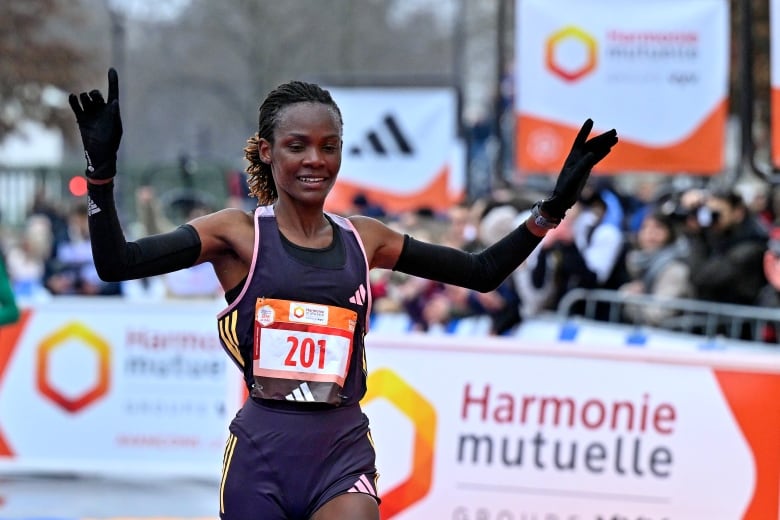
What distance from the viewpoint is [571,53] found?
35.2 ft

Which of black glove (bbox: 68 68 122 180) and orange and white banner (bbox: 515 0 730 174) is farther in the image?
orange and white banner (bbox: 515 0 730 174)

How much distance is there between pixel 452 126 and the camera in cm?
1462

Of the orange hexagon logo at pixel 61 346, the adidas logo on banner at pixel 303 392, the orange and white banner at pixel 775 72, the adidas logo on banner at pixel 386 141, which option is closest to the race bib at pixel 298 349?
the adidas logo on banner at pixel 303 392

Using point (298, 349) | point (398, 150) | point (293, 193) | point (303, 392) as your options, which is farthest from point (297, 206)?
point (398, 150)

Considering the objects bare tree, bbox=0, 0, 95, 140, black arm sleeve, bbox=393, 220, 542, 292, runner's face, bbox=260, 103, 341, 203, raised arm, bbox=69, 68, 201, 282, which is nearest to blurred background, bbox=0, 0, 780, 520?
black arm sleeve, bbox=393, 220, 542, 292

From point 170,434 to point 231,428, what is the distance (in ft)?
21.3

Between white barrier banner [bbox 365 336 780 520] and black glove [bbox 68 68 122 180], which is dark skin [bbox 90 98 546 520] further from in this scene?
Answer: white barrier banner [bbox 365 336 780 520]

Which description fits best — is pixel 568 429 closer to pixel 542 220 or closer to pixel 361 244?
pixel 542 220

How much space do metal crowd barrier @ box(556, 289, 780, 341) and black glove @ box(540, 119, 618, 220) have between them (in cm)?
450

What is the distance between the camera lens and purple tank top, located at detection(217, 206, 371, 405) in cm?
467

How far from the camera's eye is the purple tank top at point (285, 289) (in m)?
4.67

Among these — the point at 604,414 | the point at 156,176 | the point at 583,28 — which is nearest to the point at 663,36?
the point at 583,28

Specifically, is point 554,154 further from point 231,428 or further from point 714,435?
point 231,428

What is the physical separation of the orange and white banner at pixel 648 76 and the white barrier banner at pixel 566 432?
3.27 m
